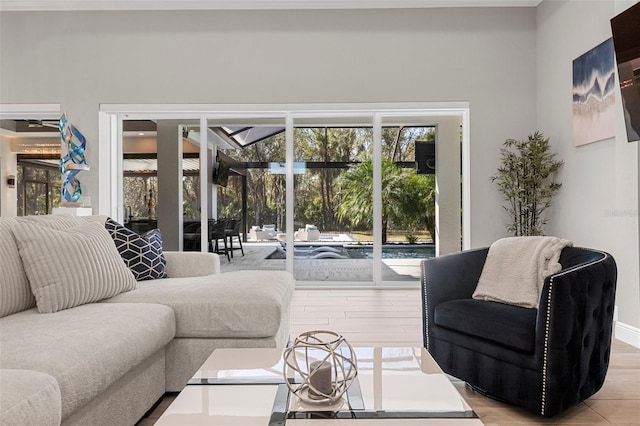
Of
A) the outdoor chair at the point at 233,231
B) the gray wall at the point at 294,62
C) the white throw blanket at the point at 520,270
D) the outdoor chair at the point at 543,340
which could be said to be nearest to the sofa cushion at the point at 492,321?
the outdoor chair at the point at 543,340

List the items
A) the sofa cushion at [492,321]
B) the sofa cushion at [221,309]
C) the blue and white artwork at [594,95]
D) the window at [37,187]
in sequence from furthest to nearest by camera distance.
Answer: the window at [37,187], the blue and white artwork at [594,95], the sofa cushion at [221,309], the sofa cushion at [492,321]

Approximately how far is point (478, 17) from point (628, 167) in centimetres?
265

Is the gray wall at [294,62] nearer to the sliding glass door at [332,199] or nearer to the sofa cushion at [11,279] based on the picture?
the sliding glass door at [332,199]

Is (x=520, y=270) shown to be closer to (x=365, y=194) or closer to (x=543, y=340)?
(x=543, y=340)

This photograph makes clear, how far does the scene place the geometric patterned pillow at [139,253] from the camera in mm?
2660

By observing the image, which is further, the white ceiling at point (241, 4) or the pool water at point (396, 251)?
the pool water at point (396, 251)

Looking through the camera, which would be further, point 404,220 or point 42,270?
point 404,220

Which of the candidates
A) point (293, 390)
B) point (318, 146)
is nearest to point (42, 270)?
point (293, 390)

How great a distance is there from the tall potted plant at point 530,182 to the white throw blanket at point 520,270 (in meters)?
2.13

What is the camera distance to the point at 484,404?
6.72ft

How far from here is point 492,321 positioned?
6.59 ft

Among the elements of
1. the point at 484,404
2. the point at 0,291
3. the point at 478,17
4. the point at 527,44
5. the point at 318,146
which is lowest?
the point at 484,404

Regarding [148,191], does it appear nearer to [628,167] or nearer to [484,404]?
[484,404]

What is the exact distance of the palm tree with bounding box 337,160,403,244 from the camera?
16.8 feet
